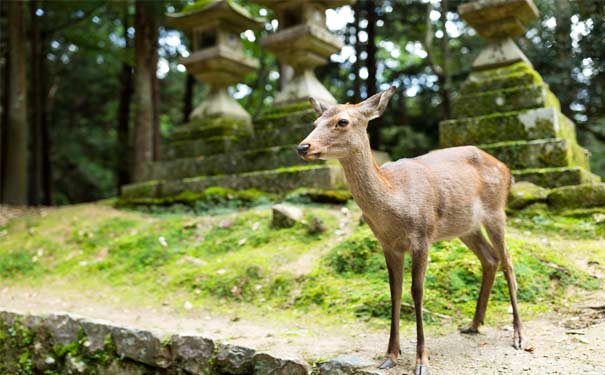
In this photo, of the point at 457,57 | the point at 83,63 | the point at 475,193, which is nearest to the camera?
the point at 475,193

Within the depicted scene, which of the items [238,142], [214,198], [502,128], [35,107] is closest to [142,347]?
[214,198]

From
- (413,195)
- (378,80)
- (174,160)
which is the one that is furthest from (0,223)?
(378,80)

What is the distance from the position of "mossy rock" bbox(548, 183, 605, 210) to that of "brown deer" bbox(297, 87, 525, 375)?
2.50m

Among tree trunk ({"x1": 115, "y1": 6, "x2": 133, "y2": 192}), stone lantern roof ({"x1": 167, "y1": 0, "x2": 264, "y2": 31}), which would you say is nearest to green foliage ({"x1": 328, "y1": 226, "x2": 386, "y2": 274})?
stone lantern roof ({"x1": 167, "y1": 0, "x2": 264, "y2": 31})

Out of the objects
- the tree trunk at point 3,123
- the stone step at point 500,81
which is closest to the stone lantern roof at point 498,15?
the stone step at point 500,81

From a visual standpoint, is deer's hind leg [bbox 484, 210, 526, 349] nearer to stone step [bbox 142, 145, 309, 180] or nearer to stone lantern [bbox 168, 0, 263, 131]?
stone step [bbox 142, 145, 309, 180]

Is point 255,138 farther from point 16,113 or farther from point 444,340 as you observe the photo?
point 16,113

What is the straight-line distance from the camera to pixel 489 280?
396 cm

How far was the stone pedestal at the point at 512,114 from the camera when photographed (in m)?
6.55

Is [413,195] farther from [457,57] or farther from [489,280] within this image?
[457,57]

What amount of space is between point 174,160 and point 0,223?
10.4 ft

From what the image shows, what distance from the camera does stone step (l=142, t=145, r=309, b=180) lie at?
8.09 m

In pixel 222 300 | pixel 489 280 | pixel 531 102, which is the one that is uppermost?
pixel 531 102

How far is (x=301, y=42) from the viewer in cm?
840
